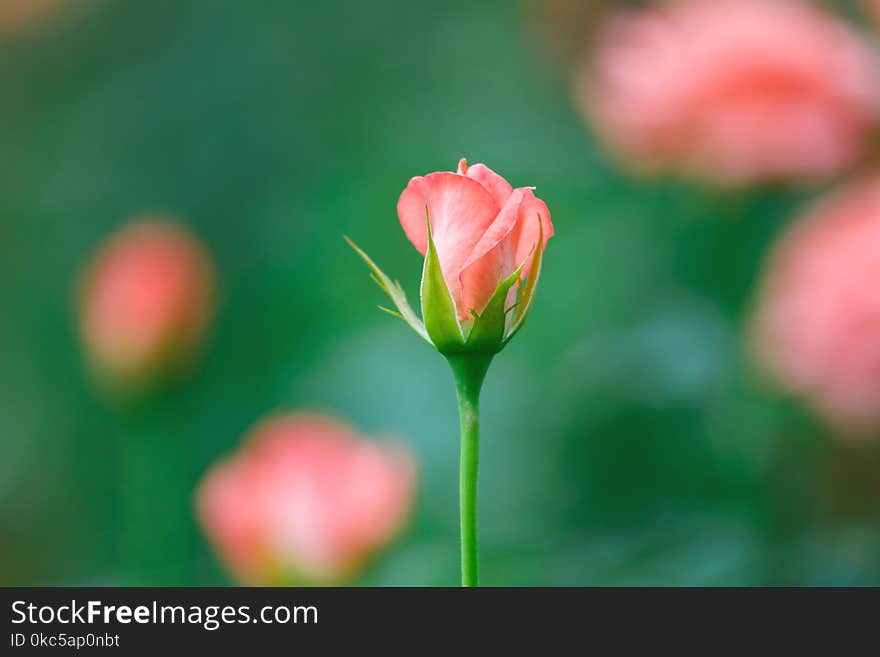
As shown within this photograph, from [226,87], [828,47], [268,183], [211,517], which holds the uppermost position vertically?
[226,87]

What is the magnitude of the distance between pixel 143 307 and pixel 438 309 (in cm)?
69

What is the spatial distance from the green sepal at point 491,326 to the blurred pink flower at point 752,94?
1.68ft

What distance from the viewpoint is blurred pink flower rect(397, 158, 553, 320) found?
0.24 meters

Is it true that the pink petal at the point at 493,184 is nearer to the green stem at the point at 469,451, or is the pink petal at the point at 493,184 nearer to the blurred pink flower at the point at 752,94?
the green stem at the point at 469,451

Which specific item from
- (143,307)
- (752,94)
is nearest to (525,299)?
(752,94)

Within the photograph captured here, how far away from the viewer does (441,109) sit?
1259 millimetres

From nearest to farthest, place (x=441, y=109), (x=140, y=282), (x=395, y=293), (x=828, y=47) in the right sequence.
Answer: (x=395, y=293)
(x=828, y=47)
(x=140, y=282)
(x=441, y=109)

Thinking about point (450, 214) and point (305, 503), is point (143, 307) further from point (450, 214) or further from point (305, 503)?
point (450, 214)

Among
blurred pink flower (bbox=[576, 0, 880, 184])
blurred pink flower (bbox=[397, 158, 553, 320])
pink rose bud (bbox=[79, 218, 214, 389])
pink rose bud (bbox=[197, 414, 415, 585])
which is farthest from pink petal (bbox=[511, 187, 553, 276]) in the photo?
pink rose bud (bbox=[79, 218, 214, 389])

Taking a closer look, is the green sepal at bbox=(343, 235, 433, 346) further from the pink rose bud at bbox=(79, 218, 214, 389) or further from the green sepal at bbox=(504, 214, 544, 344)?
the pink rose bud at bbox=(79, 218, 214, 389)
